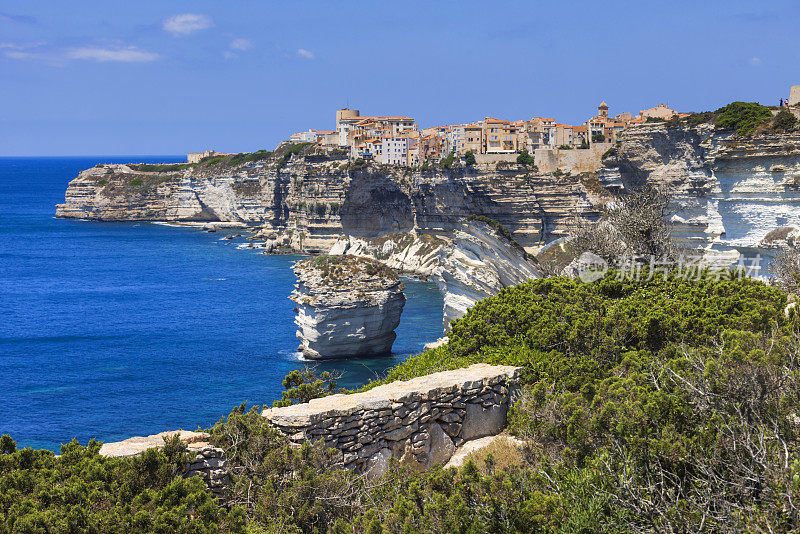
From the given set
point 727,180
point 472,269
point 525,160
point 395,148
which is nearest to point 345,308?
point 472,269

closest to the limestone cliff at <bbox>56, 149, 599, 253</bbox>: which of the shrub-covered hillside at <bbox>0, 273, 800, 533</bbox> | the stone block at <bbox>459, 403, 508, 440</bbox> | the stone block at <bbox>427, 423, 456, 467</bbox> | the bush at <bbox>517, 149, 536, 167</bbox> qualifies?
the bush at <bbox>517, 149, 536, 167</bbox>

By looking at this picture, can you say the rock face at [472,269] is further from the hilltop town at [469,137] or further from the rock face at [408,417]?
the hilltop town at [469,137]

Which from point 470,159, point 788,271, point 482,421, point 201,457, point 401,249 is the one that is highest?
point 470,159

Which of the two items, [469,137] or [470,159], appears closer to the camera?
[470,159]

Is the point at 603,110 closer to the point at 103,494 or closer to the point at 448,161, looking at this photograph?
the point at 448,161

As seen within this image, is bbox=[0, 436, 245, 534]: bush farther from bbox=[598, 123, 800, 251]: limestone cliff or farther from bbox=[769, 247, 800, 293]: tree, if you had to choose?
bbox=[598, 123, 800, 251]: limestone cliff

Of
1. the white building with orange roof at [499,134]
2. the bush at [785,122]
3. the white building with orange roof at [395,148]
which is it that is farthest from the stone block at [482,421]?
the white building with orange roof at [395,148]
